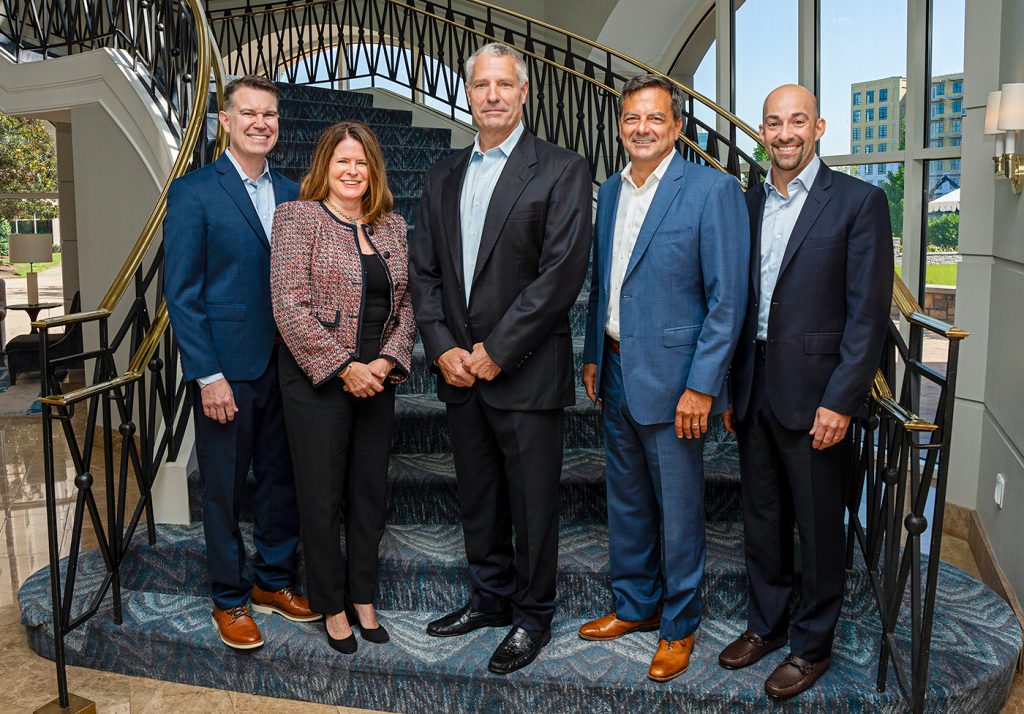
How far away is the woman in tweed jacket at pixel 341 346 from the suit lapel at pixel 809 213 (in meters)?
1.19

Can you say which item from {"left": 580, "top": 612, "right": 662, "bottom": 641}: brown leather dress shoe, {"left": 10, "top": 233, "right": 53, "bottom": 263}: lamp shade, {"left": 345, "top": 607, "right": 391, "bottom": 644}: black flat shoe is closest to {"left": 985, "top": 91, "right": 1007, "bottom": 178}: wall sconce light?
{"left": 580, "top": 612, "right": 662, "bottom": 641}: brown leather dress shoe

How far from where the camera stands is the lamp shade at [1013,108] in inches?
149

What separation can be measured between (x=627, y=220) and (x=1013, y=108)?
7.08 feet

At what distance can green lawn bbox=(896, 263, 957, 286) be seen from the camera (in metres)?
5.94

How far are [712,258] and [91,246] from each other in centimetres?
490

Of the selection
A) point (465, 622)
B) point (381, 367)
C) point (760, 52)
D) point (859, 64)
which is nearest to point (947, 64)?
point (859, 64)

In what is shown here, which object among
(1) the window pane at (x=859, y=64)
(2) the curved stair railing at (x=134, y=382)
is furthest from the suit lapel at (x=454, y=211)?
(1) the window pane at (x=859, y=64)

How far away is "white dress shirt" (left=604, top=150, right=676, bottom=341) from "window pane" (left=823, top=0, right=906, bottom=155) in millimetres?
4390

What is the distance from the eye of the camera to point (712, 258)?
2.58 metres

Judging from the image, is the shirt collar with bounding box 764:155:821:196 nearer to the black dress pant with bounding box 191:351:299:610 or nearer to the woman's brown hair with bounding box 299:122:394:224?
the woman's brown hair with bounding box 299:122:394:224

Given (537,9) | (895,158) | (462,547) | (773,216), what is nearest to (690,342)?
(773,216)

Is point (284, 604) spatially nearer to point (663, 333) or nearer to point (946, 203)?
point (663, 333)

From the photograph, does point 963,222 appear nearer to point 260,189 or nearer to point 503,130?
point 503,130

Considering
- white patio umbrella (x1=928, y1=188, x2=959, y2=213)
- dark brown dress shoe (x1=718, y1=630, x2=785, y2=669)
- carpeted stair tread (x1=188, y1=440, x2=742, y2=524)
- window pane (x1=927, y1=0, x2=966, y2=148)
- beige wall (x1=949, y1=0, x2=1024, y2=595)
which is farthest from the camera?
white patio umbrella (x1=928, y1=188, x2=959, y2=213)
